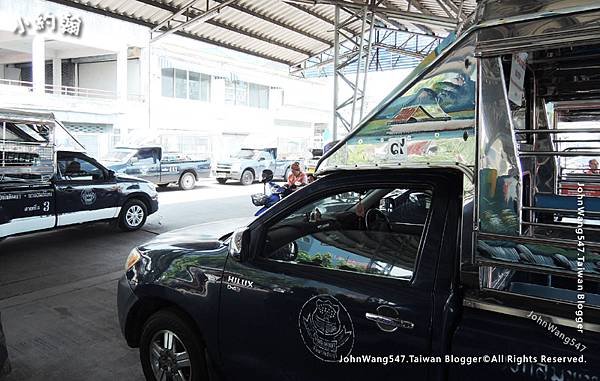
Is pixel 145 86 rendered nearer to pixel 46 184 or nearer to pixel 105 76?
pixel 105 76

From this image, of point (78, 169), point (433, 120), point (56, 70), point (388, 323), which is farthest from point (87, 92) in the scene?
point (388, 323)

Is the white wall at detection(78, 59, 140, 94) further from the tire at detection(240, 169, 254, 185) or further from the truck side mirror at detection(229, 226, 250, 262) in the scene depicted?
the truck side mirror at detection(229, 226, 250, 262)

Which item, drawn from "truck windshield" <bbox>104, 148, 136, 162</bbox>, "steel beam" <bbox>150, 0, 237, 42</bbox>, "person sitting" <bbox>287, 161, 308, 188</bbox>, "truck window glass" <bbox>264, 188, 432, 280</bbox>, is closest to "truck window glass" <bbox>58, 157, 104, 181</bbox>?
"person sitting" <bbox>287, 161, 308, 188</bbox>

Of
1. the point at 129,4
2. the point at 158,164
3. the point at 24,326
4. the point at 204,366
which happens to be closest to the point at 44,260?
the point at 24,326

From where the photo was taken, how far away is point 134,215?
9.41 meters

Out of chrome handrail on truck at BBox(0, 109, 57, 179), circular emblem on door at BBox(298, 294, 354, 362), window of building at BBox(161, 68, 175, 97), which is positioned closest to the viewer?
circular emblem on door at BBox(298, 294, 354, 362)

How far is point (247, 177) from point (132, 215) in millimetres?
11786

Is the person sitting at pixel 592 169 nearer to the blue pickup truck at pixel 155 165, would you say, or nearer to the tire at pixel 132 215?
the tire at pixel 132 215

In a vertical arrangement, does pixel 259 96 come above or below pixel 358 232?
above

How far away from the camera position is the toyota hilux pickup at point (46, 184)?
747 cm

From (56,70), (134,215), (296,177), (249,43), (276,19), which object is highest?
(276,19)

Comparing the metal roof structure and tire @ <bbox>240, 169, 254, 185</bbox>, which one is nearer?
the metal roof structure

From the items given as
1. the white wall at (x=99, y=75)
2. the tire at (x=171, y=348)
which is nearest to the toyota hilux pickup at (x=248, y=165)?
the white wall at (x=99, y=75)

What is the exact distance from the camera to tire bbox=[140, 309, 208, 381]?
9.39 ft
